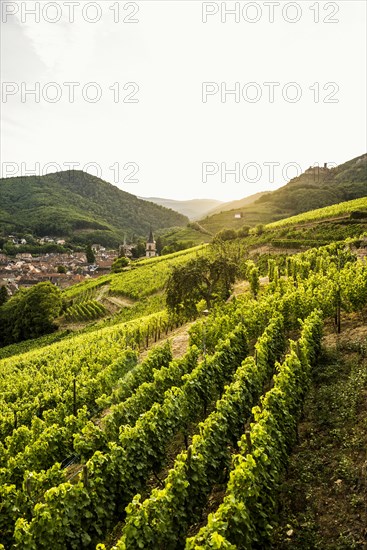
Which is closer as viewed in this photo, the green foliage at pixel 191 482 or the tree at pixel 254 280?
the green foliage at pixel 191 482

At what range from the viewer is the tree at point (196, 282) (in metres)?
25.0

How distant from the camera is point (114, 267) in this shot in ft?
239

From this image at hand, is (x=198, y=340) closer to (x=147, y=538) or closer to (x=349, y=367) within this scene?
(x=349, y=367)

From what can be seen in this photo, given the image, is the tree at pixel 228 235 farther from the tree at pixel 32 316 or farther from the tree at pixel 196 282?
the tree at pixel 196 282

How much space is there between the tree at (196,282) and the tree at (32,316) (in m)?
25.6

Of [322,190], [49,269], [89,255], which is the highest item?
[322,190]

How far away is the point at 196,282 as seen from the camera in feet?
82.3

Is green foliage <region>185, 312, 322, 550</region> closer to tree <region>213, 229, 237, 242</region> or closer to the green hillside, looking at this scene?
tree <region>213, 229, 237, 242</region>

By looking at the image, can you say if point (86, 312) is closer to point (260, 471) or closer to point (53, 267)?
point (260, 471)

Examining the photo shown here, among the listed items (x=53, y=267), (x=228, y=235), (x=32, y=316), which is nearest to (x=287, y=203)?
(x=53, y=267)

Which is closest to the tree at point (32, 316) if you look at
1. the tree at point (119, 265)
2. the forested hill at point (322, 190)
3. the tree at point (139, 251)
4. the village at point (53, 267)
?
the tree at point (119, 265)

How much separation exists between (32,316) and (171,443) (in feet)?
131

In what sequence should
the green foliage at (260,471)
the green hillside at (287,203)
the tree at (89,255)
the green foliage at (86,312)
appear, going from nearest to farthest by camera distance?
the green foliage at (260,471) < the green foliage at (86,312) < the green hillside at (287,203) < the tree at (89,255)

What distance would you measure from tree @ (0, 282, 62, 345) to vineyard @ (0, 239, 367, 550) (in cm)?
2996
